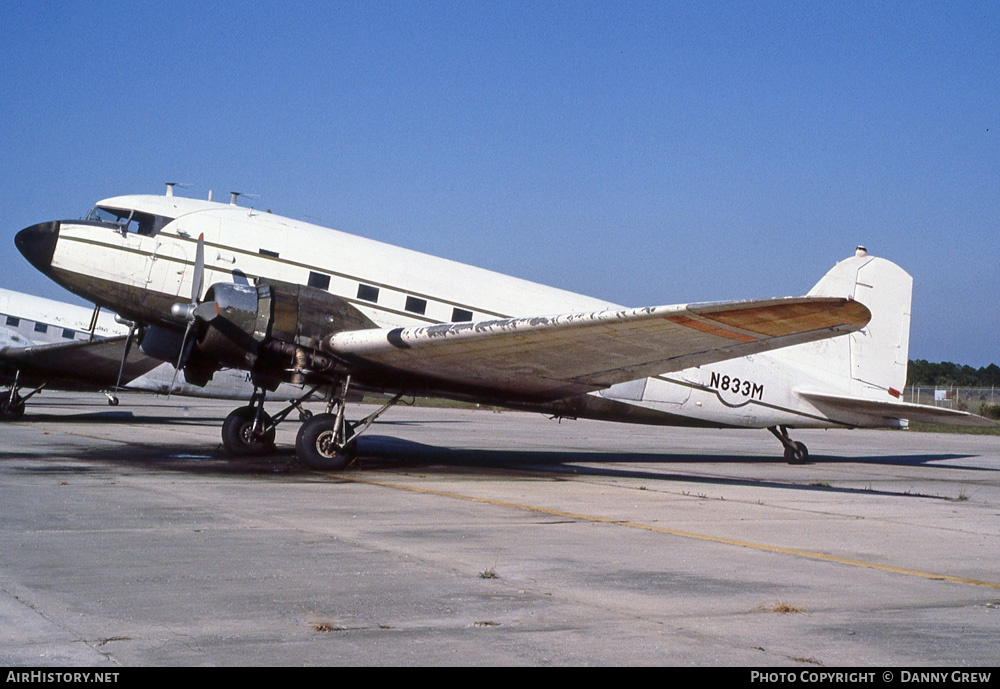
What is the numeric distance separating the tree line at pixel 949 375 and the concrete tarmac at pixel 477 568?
95706mm

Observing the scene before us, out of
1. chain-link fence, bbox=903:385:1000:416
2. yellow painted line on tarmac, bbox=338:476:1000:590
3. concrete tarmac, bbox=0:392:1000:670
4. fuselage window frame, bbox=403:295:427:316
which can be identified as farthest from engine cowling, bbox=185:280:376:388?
chain-link fence, bbox=903:385:1000:416

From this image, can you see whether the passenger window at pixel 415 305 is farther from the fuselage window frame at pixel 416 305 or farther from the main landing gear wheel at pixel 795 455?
the main landing gear wheel at pixel 795 455

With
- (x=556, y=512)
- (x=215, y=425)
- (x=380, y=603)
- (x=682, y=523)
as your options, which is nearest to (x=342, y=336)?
(x=556, y=512)

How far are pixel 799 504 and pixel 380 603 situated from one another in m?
→ 7.36

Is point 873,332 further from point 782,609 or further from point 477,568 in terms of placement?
point 782,609

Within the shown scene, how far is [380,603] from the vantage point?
540 centimetres

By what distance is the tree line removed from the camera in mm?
101312

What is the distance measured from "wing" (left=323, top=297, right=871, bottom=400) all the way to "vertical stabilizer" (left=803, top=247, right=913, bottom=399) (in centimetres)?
580

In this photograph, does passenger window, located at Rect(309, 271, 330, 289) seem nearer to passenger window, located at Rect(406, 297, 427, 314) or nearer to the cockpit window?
passenger window, located at Rect(406, 297, 427, 314)

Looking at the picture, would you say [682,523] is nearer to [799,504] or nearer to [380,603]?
[799,504]

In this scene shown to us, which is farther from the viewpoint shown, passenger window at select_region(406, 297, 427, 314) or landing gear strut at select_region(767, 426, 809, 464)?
landing gear strut at select_region(767, 426, 809, 464)

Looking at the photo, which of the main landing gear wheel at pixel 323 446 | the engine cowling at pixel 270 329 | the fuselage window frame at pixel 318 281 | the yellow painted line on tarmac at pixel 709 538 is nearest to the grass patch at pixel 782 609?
the yellow painted line on tarmac at pixel 709 538

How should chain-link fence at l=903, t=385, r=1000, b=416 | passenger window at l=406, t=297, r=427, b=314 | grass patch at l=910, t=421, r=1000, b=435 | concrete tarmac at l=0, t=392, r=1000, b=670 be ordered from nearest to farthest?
concrete tarmac at l=0, t=392, r=1000, b=670 → passenger window at l=406, t=297, r=427, b=314 → grass patch at l=910, t=421, r=1000, b=435 → chain-link fence at l=903, t=385, r=1000, b=416

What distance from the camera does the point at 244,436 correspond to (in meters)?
15.8
